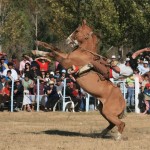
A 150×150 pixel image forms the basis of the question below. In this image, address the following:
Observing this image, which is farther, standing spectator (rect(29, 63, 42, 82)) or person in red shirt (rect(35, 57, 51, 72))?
person in red shirt (rect(35, 57, 51, 72))

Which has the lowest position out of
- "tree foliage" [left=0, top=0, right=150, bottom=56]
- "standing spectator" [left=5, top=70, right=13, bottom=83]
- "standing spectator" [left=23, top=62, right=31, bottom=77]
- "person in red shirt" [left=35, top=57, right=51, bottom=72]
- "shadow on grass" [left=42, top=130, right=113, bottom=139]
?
"shadow on grass" [left=42, top=130, right=113, bottom=139]

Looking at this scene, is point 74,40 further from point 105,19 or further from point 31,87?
point 105,19

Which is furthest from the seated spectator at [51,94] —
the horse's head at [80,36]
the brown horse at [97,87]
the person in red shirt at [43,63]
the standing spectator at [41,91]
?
the brown horse at [97,87]

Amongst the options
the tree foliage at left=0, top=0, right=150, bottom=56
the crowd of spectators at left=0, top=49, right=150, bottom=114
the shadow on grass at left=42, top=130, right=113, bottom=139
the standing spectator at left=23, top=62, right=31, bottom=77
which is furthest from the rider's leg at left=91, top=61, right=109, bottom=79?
the tree foliage at left=0, top=0, right=150, bottom=56

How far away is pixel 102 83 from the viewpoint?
41.0ft

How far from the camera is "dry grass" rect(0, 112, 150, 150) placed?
1113 cm

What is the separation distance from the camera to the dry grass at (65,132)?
11.1m

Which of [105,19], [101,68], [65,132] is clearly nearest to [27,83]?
[65,132]

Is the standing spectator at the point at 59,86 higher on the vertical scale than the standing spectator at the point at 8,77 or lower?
lower

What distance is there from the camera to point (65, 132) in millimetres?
13836

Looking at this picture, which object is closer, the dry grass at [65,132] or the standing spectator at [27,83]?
the dry grass at [65,132]

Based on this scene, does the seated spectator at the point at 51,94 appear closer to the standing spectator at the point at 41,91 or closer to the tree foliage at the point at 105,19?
the standing spectator at the point at 41,91

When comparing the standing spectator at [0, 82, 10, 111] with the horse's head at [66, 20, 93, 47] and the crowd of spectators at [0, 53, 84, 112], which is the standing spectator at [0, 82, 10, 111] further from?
the horse's head at [66, 20, 93, 47]

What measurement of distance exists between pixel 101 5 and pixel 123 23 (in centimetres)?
181
